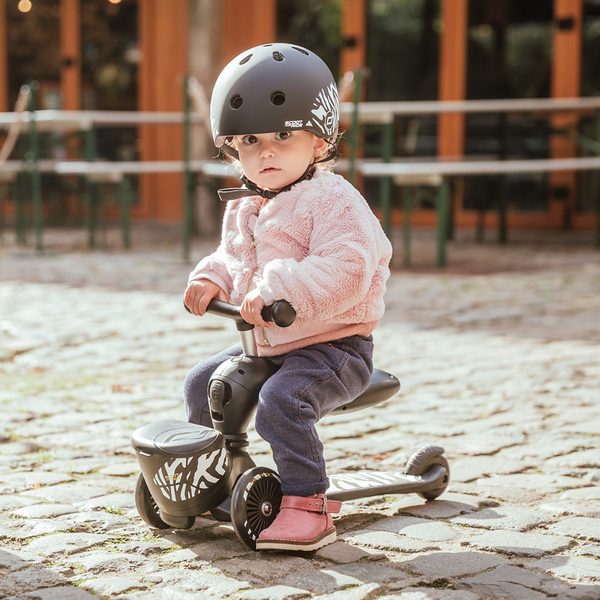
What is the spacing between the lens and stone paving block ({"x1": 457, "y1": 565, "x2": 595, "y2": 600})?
203cm

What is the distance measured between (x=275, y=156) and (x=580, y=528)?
1223 mm

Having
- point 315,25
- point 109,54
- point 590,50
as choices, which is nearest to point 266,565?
point 590,50

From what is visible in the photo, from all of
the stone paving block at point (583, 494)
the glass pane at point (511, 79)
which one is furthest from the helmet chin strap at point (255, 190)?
the glass pane at point (511, 79)

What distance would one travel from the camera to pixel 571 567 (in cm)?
220

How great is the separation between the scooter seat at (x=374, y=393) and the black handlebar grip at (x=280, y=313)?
1.45ft

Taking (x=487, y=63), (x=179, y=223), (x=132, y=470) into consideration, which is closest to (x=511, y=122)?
(x=487, y=63)

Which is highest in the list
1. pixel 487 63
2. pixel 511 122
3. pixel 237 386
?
pixel 487 63

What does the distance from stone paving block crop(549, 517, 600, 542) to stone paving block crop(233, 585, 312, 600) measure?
781 millimetres

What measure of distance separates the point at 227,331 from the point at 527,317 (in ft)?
6.01

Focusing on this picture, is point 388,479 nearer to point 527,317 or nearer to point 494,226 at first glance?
point 527,317

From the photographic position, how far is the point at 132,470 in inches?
118

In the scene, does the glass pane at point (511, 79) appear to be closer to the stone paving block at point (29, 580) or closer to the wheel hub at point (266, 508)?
the wheel hub at point (266, 508)

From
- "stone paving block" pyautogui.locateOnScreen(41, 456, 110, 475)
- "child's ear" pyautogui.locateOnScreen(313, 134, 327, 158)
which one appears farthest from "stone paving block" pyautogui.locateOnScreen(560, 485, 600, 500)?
"stone paving block" pyautogui.locateOnScreen(41, 456, 110, 475)

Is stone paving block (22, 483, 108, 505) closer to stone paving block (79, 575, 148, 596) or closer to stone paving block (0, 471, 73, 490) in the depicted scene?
stone paving block (0, 471, 73, 490)
